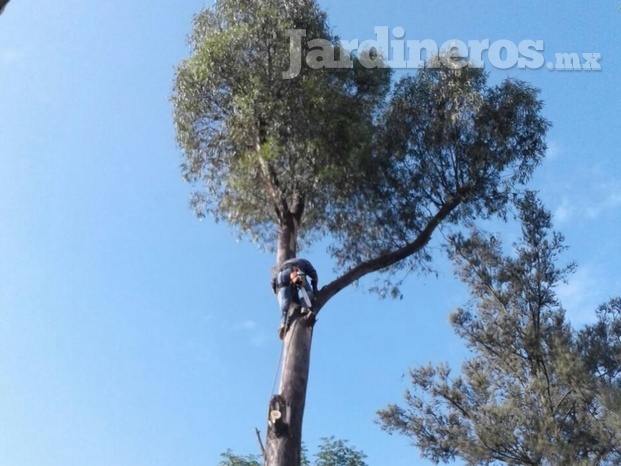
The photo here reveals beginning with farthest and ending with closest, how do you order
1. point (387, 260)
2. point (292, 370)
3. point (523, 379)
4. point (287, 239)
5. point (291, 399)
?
point (523, 379) → point (387, 260) → point (287, 239) → point (292, 370) → point (291, 399)

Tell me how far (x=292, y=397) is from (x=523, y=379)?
7253mm

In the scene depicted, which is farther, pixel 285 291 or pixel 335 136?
pixel 335 136

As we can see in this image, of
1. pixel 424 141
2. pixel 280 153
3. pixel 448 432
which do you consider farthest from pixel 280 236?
pixel 448 432

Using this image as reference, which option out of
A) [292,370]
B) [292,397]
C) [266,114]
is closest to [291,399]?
[292,397]

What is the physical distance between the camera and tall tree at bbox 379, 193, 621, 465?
11914mm

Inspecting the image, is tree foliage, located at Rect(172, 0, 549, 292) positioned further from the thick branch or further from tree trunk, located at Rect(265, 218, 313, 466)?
tree trunk, located at Rect(265, 218, 313, 466)

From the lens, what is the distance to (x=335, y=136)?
416 inches

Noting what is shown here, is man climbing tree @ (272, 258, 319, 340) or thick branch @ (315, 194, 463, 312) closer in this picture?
man climbing tree @ (272, 258, 319, 340)

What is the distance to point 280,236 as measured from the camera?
9719 millimetres

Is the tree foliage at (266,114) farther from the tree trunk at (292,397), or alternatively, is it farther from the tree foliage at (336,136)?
the tree trunk at (292,397)

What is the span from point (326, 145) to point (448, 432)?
611 cm

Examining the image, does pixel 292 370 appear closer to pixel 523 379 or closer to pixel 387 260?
Result: pixel 387 260

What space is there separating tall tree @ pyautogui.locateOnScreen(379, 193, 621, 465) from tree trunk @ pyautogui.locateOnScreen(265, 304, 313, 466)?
5789mm

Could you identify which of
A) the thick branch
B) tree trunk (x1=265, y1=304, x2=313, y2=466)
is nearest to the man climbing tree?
tree trunk (x1=265, y1=304, x2=313, y2=466)
